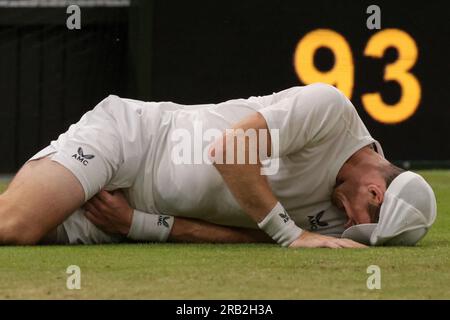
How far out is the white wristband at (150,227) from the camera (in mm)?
4996

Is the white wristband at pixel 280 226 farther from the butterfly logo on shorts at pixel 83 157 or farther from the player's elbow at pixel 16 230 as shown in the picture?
the player's elbow at pixel 16 230

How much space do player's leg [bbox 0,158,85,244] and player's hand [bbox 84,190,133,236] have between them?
0.14 meters

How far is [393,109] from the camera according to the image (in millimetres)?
9531

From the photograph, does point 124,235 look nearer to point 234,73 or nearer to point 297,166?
point 297,166

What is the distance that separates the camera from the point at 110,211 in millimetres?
4969

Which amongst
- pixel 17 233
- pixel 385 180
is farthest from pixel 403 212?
pixel 17 233

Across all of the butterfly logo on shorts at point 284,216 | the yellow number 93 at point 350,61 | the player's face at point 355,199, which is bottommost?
the yellow number 93 at point 350,61

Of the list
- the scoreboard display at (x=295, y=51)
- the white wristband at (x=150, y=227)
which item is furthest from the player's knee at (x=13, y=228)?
the scoreboard display at (x=295, y=51)

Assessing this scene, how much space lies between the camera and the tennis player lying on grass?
470cm

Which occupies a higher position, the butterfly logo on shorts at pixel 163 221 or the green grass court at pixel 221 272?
the green grass court at pixel 221 272

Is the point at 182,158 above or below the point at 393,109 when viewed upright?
above

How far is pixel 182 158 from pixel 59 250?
0.60 m
